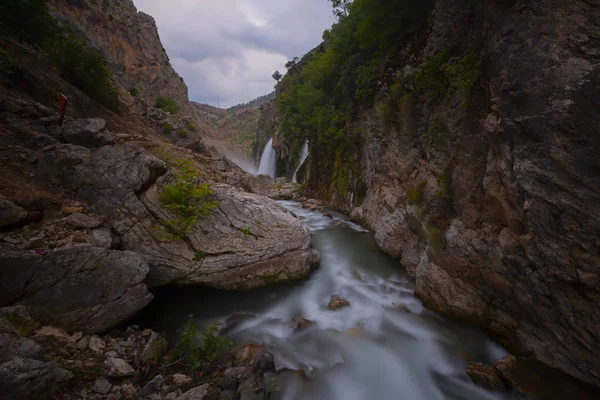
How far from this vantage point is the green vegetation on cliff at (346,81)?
32.4 ft

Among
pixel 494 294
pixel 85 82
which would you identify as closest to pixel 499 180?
pixel 494 294

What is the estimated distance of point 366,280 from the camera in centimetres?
782

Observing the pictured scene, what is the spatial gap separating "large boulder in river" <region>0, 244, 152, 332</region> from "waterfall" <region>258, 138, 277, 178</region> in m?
34.1

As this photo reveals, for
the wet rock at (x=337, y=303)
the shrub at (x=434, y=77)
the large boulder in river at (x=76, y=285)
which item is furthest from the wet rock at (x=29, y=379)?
the shrub at (x=434, y=77)

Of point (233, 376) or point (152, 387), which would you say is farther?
point (233, 376)

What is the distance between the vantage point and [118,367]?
363 centimetres

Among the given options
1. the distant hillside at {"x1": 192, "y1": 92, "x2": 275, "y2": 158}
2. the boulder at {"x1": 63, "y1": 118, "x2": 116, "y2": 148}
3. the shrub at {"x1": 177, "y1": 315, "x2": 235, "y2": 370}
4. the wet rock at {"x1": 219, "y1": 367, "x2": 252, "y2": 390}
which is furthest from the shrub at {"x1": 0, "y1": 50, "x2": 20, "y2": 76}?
the distant hillside at {"x1": 192, "y1": 92, "x2": 275, "y2": 158}

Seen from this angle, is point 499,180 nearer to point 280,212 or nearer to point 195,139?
point 280,212

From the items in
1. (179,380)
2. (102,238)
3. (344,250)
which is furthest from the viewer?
(344,250)

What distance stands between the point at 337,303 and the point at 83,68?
11.2 metres

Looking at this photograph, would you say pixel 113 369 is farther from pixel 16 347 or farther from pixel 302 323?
pixel 302 323

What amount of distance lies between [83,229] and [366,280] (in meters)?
7.35

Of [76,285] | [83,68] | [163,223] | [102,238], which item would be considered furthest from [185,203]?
[83,68]

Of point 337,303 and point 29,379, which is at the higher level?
point 29,379
